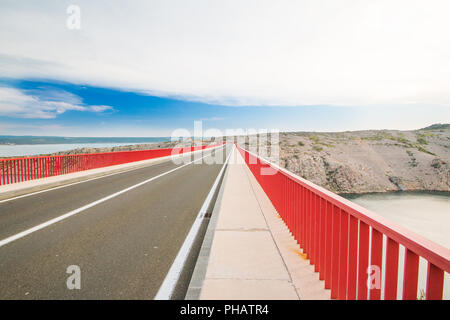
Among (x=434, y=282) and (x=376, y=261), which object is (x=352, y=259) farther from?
A: (x=434, y=282)

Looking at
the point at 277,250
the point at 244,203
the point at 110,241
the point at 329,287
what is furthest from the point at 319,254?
the point at 244,203

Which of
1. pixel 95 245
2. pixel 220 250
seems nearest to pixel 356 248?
pixel 220 250

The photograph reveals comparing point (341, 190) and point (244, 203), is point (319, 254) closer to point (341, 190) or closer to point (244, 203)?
point (244, 203)

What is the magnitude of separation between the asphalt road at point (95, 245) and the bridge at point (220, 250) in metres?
0.02

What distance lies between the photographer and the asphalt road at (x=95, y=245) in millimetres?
3344

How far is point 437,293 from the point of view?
1.54 m

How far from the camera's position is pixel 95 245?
477cm

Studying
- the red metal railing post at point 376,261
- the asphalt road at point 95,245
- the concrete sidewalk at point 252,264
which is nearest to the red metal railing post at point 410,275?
the red metal railing post at point 376,261

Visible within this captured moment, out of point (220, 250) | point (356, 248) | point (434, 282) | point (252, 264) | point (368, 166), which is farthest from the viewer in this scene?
point (368, 166)

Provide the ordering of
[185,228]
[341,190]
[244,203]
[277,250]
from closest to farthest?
[277,250]
[185,228]
[244,203]
[341,190]

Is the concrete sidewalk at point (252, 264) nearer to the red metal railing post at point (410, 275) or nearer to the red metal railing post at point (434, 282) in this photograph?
the red metal railing post at point (410, 275)

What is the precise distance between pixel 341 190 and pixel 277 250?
4689 centimetres

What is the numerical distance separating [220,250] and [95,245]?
2.33 m
